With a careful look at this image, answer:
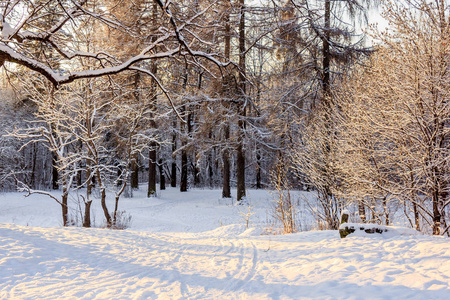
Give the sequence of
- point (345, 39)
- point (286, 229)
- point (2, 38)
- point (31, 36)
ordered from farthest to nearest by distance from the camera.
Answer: point (345, 39) → point (286, 229) → point (31, 36) → point (2, 38)

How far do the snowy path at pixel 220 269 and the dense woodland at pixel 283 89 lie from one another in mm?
2576

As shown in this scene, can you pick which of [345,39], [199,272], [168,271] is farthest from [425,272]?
[345,39]

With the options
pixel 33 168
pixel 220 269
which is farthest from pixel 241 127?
pixel 33 168

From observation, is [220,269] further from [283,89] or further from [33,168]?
[33,168]

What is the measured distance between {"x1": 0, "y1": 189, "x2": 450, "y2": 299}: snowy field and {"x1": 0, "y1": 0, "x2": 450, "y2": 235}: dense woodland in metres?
2.47

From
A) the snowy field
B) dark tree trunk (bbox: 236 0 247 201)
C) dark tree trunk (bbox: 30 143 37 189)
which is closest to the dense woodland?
dark tree trunk (bbox: 236 0 247 201)

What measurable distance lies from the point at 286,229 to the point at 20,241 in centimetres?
648

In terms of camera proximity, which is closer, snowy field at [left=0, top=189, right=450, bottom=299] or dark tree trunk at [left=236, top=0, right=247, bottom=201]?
snowy field at [left=0, top=189, right=450, bottom=299]

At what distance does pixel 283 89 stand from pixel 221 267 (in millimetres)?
12406

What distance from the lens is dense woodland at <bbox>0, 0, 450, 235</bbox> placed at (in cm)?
544

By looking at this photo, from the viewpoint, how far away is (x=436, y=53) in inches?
241

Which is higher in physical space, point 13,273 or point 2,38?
point 2,38

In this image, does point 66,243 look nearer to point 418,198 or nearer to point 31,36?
point 31,36

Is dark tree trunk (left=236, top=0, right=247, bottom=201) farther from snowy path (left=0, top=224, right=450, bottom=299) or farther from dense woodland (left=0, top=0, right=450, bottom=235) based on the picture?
snowy path (left=0, top=224, right=450, bottom=299)
